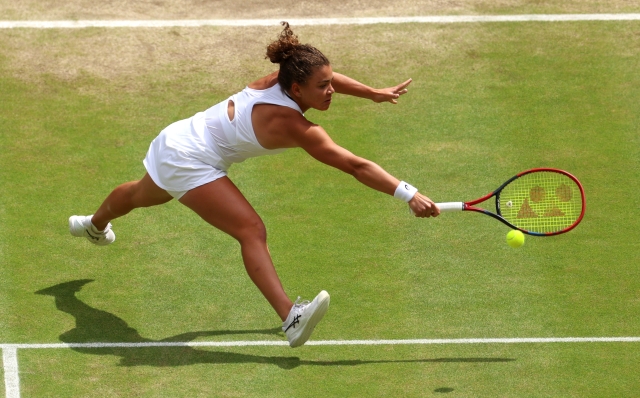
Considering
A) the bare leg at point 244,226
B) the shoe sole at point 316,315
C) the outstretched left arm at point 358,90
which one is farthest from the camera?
the outstretched left arm at point 358,90

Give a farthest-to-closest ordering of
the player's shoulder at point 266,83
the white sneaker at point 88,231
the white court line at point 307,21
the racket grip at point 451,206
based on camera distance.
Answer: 1. the white court line at point 307,21
2. the white sneaker at point 88,231
3. the player's shoulder at point 266,83
4. the racket grip at point 451,206

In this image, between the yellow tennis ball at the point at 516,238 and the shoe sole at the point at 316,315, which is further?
the yellow tennis ball at the point at 516,238

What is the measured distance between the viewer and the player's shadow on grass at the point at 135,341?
803cm

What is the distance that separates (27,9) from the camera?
42.8 ft

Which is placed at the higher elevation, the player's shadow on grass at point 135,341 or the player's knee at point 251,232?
the player's knee at point 251,232

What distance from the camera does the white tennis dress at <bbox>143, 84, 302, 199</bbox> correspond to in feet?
26.1

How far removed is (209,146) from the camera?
8.10m

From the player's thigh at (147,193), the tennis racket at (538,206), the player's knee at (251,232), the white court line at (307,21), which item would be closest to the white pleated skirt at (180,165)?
the player's thigh at (147,193)

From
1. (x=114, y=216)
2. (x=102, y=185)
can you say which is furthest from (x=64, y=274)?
(x=102, y=185)

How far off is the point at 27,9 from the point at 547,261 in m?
7.04

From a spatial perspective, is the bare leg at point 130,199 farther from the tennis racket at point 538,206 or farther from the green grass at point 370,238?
the tennis racket at point 538,206

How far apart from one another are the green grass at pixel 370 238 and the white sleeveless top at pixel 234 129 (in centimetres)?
130

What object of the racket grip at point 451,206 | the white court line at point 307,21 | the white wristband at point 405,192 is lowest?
the racket grip at point 451,206

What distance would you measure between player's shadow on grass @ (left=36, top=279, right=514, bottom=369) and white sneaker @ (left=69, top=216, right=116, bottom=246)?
Result: 0.47 metres
